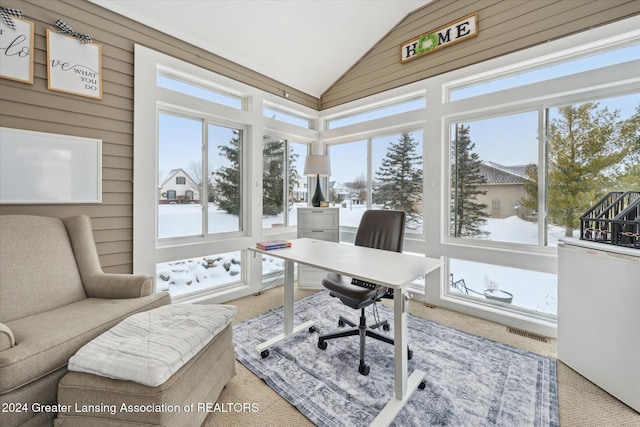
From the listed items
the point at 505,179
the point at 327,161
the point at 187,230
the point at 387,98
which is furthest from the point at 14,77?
the point at 505,179

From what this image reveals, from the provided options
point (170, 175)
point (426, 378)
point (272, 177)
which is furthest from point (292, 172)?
point (426, 378)

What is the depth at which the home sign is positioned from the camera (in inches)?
112

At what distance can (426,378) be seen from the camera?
6.22ft

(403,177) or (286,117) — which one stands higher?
(286,117)

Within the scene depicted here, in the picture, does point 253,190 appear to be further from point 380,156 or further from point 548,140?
point 548,140

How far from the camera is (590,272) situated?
74.0 inches

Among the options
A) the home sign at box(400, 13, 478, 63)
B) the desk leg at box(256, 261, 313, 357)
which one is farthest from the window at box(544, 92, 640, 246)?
the desk leg at box(256, 261, 313, 357)

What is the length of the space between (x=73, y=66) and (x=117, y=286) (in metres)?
1.86

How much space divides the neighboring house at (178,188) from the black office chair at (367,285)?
6.05 ft

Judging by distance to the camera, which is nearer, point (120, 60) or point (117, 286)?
point (117, 286)

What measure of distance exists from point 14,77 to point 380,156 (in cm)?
359

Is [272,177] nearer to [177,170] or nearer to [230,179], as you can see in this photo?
[230,179]

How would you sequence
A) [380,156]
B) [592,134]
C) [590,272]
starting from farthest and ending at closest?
[380,156] → [592,134] → [590,272]

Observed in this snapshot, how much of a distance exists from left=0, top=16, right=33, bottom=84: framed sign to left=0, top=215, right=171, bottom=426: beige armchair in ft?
3.52
